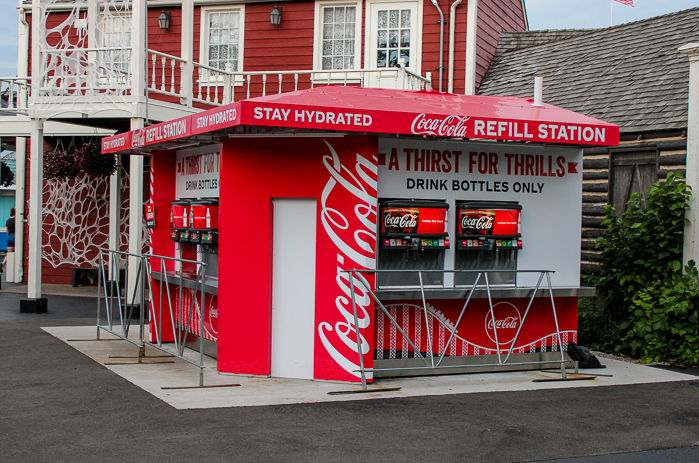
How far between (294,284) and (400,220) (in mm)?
1308

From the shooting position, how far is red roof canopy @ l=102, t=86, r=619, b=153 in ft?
23.1

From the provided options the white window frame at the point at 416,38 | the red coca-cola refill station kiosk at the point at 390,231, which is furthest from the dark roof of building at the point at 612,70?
the red coca-cola refill station kiosk at the point at 390,231

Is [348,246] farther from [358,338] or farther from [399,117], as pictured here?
[399,117]

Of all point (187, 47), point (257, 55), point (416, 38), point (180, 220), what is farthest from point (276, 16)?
point (180, 220)

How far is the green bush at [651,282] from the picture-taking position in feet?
30.2

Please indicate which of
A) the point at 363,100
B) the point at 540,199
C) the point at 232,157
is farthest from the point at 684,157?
the point at 232,157

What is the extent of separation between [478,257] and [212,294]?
10.2 ft

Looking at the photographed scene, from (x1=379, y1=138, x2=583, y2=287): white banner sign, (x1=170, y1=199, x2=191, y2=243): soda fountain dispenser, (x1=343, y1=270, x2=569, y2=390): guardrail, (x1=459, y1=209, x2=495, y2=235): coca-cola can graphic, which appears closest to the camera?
(x1=343, y1=270, x2=569, y2=390): guardrail

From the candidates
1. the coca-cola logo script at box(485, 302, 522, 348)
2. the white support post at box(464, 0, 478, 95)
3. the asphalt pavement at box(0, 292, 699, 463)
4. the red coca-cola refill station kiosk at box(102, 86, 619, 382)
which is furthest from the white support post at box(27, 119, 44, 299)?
the white support post at box(464, 0, 478, 95)

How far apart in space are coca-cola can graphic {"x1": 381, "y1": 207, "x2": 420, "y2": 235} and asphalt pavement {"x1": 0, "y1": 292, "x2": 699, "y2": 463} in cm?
181

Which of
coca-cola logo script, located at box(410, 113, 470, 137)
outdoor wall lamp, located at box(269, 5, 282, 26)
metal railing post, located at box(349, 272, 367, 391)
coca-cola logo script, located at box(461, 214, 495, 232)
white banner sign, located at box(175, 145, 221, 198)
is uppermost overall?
outdoor wall lamp, located at box(269, 5, 282, 26)

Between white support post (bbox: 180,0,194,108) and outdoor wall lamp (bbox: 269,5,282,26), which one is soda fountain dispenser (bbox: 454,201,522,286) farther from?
outdoor wall lamp (bbox: 269,5,282,26)

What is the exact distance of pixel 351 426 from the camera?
614cm

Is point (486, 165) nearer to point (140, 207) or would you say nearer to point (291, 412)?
point (291, 412)
